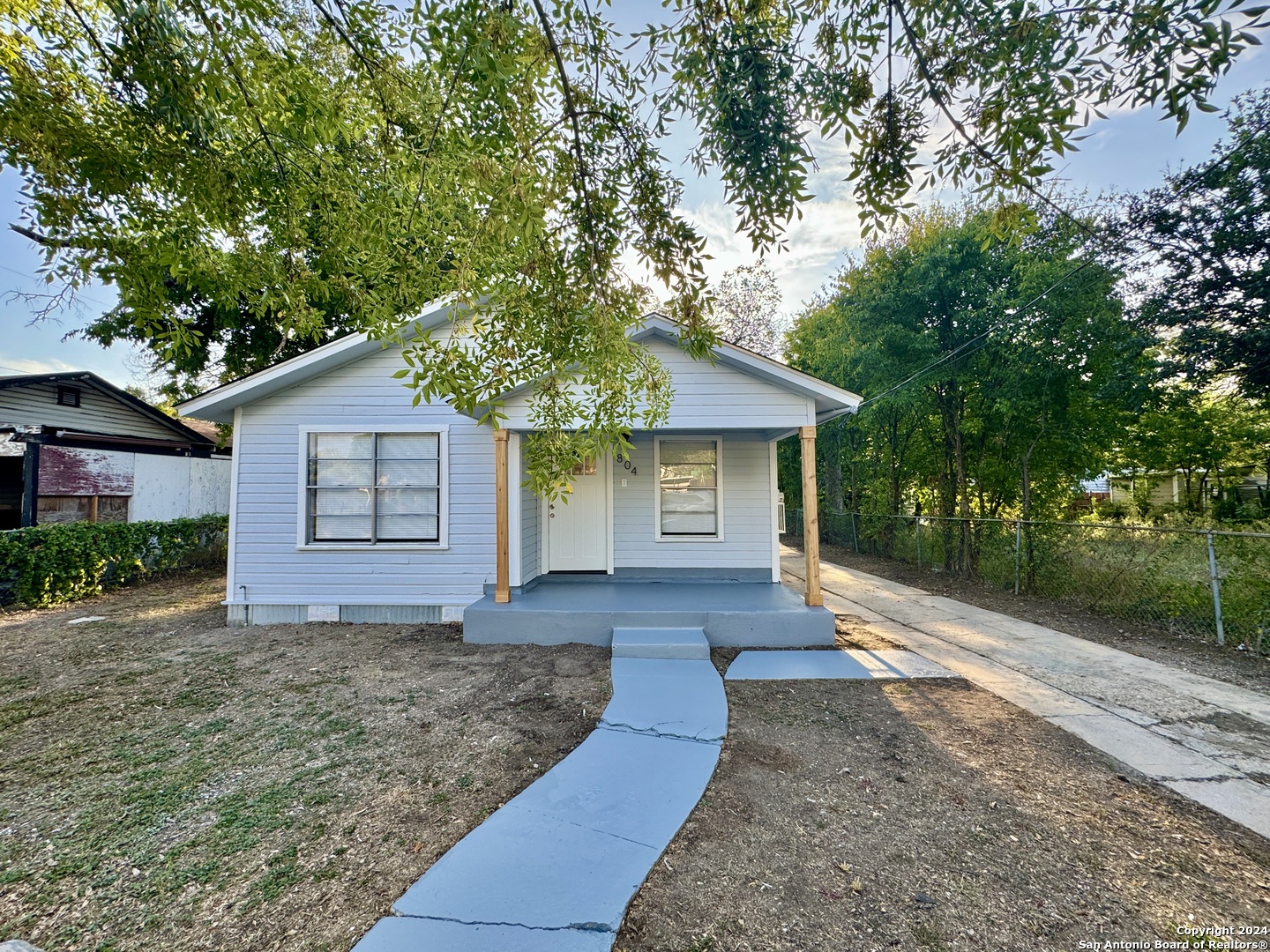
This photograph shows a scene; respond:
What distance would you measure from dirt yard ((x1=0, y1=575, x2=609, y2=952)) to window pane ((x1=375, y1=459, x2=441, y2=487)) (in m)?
1.93

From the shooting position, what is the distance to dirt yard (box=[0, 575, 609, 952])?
7.01 ft

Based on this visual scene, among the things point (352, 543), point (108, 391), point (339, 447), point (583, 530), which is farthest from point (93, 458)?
point (583, 530)

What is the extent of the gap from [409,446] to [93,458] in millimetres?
8076

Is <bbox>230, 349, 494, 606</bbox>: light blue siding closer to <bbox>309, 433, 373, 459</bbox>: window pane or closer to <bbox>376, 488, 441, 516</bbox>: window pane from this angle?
<bbox>309, 433, 373, 459</bbox>: window pane

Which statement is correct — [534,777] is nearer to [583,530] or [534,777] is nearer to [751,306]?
[583,530]

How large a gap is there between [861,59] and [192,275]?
384 cm

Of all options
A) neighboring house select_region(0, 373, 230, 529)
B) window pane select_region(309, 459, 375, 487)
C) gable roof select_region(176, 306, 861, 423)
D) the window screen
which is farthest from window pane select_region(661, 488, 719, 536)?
neighboring house select_region(0, 373, 230, 529)

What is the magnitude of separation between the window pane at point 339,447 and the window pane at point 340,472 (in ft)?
0.19

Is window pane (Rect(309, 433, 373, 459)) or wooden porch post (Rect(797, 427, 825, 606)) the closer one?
wooden porch post (Rect(797, 427, 825, 606))

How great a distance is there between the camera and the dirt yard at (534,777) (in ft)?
6.72

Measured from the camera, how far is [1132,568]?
6.57 m

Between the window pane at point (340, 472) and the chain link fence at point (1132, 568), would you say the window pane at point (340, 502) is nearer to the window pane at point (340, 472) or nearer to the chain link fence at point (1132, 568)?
the window pane at point (340, 472)

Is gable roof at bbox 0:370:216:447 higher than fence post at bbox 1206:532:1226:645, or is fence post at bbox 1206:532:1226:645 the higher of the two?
gable roof at bbox 0:370:216:447

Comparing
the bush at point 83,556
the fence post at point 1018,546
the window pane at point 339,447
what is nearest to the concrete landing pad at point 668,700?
the window pane at point 339,447
